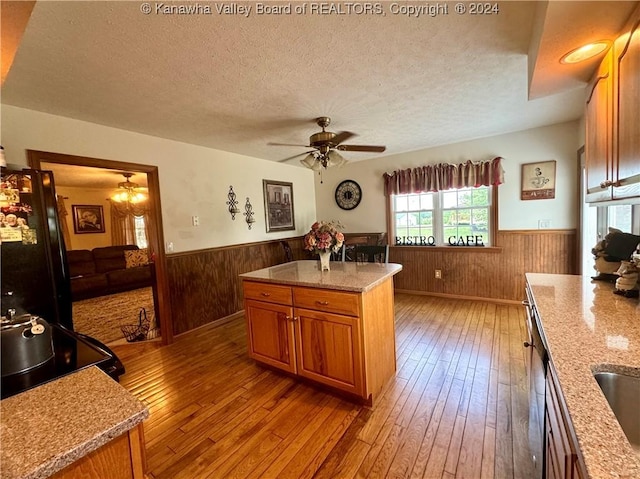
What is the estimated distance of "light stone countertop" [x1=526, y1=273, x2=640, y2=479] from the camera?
57cm

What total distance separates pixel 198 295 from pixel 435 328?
2.91 metres

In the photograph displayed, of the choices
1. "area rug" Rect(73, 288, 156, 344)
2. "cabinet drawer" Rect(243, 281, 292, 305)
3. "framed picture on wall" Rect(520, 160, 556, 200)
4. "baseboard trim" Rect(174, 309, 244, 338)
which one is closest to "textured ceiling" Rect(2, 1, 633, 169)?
"framed picture on wall" Rect(520, 160, 556, 200)

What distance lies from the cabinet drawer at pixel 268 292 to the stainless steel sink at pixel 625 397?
1740 mm

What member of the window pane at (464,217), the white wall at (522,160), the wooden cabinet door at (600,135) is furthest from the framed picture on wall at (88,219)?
the wooden cabinet door at (600,135)

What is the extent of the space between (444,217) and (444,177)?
2.08 feet

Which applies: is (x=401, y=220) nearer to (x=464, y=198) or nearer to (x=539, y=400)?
(x=464, y=198)

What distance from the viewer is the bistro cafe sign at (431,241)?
4229 millimetres

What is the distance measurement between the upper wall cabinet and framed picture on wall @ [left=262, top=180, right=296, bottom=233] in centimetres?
386

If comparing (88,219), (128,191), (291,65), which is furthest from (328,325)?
(88,219)

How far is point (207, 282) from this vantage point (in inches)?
147

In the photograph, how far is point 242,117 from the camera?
2799 mm

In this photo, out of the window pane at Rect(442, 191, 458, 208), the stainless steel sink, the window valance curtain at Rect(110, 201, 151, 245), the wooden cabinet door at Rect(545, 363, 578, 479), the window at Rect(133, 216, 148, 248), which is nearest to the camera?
the wooden cabinet door at Rect(545, 363, 578, 479)

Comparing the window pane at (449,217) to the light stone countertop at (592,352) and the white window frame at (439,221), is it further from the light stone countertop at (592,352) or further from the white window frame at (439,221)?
the light stone countertop at (592,352)

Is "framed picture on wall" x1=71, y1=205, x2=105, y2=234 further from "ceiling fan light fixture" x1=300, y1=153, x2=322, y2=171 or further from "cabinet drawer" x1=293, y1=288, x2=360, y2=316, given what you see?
"cabinet drawer" x1=293, y1=288, x2=360, y2=316
